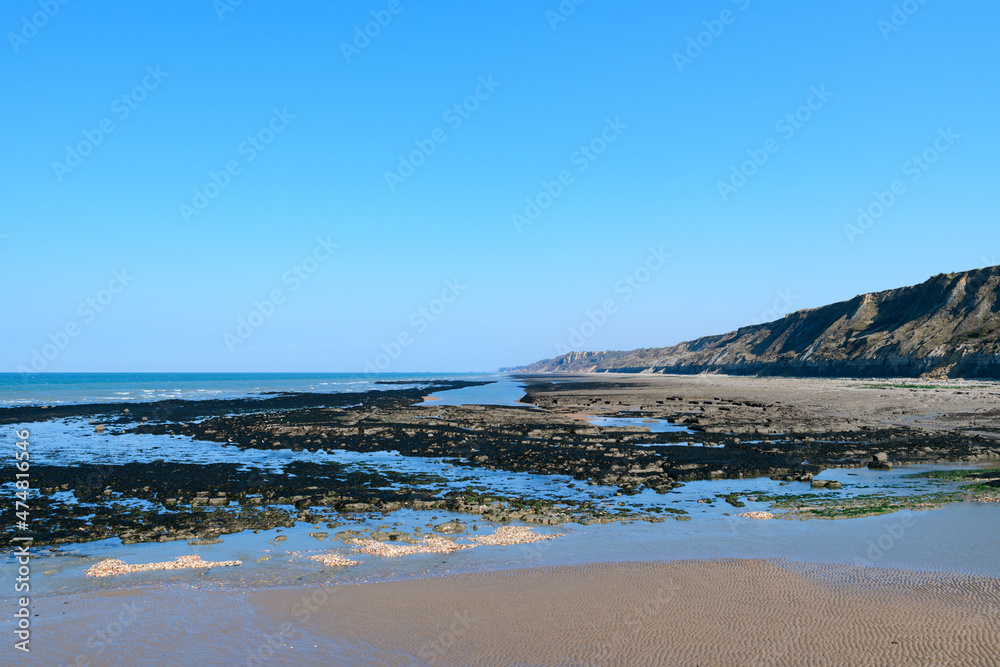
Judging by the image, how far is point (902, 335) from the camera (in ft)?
265

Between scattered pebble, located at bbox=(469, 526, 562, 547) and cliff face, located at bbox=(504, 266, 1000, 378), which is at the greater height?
cliff face, located at bbox=(504, 266, 1000, 378)

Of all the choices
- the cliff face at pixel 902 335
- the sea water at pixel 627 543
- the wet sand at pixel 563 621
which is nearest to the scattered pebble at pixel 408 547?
the sea water at pixel 627 543

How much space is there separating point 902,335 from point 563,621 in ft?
299

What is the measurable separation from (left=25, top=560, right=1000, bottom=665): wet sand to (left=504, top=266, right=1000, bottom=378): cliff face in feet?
225

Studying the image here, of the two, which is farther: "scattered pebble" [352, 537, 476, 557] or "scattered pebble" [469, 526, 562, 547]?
"scattered pebble" [469, 526, 562, 547]

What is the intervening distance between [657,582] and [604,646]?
8.26ft

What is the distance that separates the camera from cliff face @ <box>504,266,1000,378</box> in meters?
67.9

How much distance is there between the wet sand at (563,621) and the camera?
6996 mm

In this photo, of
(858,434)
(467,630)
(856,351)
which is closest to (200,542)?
(467,630)

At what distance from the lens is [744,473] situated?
19.5 metres

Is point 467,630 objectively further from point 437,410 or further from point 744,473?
point 437,410

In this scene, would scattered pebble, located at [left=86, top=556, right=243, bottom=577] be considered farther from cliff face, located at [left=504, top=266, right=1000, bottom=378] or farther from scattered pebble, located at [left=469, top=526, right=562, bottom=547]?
cliff face, located at [left=504, top=266, right=1000, bottom=378]

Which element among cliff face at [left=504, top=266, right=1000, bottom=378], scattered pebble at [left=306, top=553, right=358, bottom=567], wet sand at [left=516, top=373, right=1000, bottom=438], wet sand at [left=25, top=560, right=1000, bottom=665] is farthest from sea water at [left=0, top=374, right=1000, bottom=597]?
cliff face at [left=504, top=266, right=1000, bottom=378]

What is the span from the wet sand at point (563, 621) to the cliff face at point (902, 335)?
68525 millimetres
